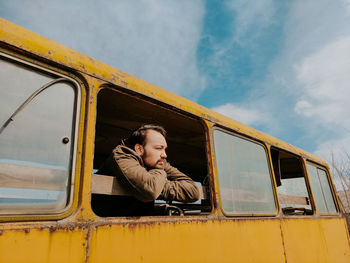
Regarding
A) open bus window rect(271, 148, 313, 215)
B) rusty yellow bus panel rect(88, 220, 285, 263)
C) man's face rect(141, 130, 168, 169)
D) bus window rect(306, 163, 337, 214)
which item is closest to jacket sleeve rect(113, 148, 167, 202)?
rusty yellow bus panel rect(88, 220, 285, 263)

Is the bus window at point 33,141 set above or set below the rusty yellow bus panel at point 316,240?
above

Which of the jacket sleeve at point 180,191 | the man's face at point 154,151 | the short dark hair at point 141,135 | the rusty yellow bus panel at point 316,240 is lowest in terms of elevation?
the rusty yellow bus panel at point 316,240

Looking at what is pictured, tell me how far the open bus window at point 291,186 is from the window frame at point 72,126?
229 centimetres

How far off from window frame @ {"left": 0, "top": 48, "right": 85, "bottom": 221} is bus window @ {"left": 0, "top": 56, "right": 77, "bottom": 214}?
11mm

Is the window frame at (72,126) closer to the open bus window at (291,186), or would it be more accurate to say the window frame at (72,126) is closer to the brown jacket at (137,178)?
the brown jacket at (137,178)

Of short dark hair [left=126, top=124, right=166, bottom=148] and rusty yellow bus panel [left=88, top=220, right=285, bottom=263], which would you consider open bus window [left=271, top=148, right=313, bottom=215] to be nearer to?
rusty yellow bus panel [left=88, top=220, right=285, bottom=263]

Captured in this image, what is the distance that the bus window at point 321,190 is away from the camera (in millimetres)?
3787

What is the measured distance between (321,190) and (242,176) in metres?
2.06

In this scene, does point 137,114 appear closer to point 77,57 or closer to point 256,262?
point 77,57

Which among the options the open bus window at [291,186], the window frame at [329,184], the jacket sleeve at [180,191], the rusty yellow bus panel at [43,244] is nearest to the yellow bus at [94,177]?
the rusty yellow bus panel at [43,244]

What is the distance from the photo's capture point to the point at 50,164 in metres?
1.37

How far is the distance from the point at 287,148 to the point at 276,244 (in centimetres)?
135

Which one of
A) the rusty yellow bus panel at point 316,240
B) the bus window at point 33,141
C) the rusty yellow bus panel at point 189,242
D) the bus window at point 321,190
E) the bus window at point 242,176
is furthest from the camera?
the bus window at point 321,190

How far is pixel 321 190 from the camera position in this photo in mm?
4016
